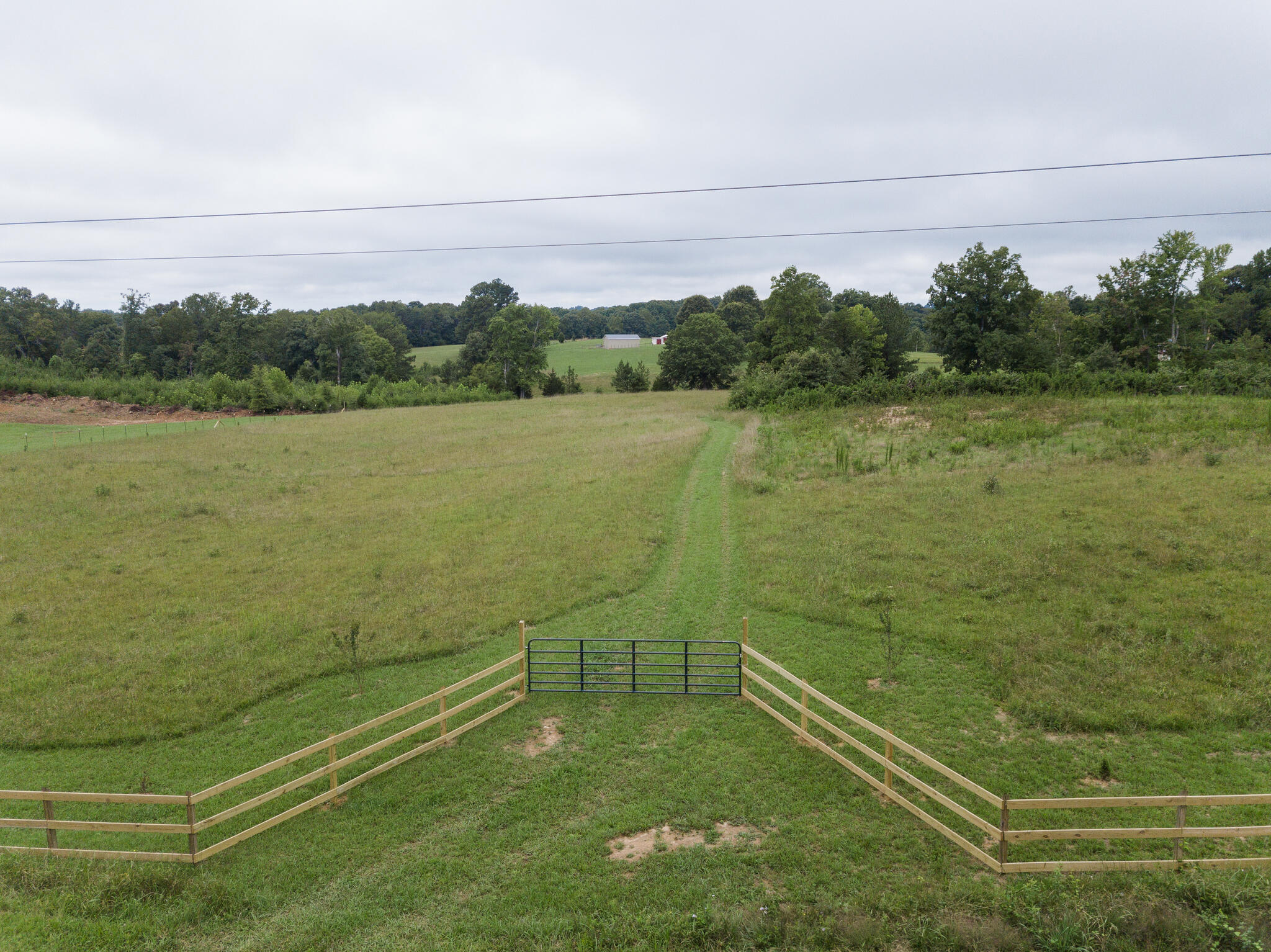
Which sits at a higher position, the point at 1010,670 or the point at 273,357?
the point at 273,357

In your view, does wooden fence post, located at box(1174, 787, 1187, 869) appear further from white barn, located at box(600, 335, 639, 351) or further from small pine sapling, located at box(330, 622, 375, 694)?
white barn, located at box(600, 335, 639, 351)

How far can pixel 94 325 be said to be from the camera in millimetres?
98250

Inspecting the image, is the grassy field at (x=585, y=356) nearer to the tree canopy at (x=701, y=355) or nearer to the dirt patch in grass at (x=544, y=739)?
the tree canopy at (x=701, y=355)

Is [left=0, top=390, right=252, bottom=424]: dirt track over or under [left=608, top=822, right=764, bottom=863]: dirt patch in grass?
over

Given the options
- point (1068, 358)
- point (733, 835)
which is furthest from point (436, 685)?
point (1068, 358)

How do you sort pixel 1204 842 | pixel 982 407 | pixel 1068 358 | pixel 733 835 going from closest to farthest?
pixel 1204 842 → pixel 733 835 → pixel 982 407 → pixel 1068 358

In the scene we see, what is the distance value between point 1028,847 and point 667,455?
28.5m

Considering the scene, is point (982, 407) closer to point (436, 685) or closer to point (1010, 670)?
point (1010, 670)

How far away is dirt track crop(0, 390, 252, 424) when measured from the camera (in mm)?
62812

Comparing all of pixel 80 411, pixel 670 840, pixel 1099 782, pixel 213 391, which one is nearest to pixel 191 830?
pixel 670 840

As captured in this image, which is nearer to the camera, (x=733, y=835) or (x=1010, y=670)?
(x=733, y=835)

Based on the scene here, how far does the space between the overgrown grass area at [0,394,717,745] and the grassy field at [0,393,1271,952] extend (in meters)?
0.72

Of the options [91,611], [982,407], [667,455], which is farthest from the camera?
[982,407]

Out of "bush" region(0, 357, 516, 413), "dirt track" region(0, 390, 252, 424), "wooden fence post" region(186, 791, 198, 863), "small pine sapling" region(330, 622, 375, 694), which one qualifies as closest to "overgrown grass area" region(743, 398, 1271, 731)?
"small pine sapling" region(330, 622, 375, 694)
